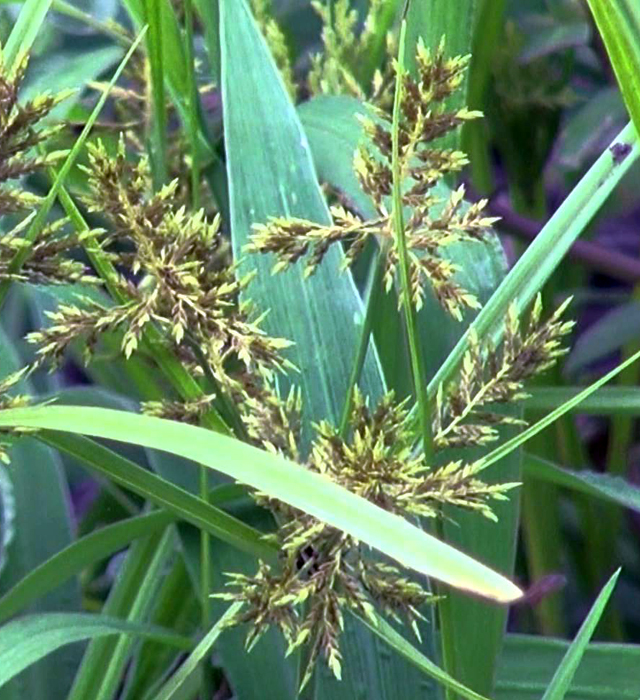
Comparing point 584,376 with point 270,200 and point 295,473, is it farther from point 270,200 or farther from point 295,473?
point 295,473

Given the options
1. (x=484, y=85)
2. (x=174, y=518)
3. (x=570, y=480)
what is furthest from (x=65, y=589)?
(x=484, y=85)

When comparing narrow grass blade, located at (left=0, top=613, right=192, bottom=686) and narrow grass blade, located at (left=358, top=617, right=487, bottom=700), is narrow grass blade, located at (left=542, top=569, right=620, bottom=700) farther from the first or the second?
narrow grass blade, located at (left=0, top=613, right=192, bottom=686)

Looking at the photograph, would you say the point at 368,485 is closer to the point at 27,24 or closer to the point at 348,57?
the point at 27,24

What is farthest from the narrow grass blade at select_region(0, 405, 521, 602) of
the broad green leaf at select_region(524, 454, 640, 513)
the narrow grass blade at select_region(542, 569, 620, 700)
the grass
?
the broad green leaf at select_region(524, 454, 640, 513)

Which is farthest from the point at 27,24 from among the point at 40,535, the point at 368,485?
the point at 40,535

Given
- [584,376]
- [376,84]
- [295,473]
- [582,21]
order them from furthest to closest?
[584,376]
[582,21]
[376,84]
[295,473]

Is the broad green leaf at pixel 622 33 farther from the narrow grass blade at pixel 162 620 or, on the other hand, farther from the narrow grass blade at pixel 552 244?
the narrow grass blade at pixel 162 620
